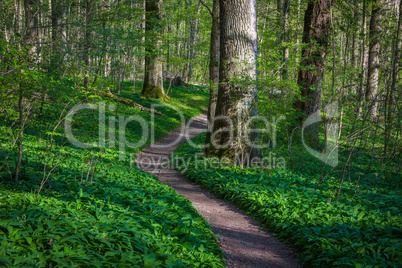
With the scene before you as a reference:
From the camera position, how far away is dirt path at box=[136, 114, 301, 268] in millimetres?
4020

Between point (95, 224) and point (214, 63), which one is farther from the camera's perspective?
point (214, 63)

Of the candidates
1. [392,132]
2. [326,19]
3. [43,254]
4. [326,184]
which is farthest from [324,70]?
[43,254]

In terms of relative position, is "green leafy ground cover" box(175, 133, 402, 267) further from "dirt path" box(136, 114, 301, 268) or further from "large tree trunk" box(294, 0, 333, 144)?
"large tree trunk" box(294, 0, 333, 144)

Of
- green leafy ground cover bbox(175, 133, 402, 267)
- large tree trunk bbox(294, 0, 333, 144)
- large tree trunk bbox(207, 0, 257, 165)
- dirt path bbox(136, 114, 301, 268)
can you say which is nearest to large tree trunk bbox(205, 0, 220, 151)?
large tree trunk bbox(207, 0, 257, 165)

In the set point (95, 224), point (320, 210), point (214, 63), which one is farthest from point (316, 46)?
point (95, 224)

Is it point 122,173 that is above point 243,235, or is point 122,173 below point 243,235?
above

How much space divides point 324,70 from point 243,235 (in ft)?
29.8

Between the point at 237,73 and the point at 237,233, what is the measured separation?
4.58 m

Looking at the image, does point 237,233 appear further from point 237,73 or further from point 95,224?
point 237,73

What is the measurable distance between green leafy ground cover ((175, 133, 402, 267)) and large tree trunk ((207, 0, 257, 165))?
2.52ft

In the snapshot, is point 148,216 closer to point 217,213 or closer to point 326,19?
point 217,213

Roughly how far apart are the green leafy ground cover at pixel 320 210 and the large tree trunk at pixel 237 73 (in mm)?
767

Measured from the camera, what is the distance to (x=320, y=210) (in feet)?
16.6

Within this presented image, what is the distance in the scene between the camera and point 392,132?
730 cm
